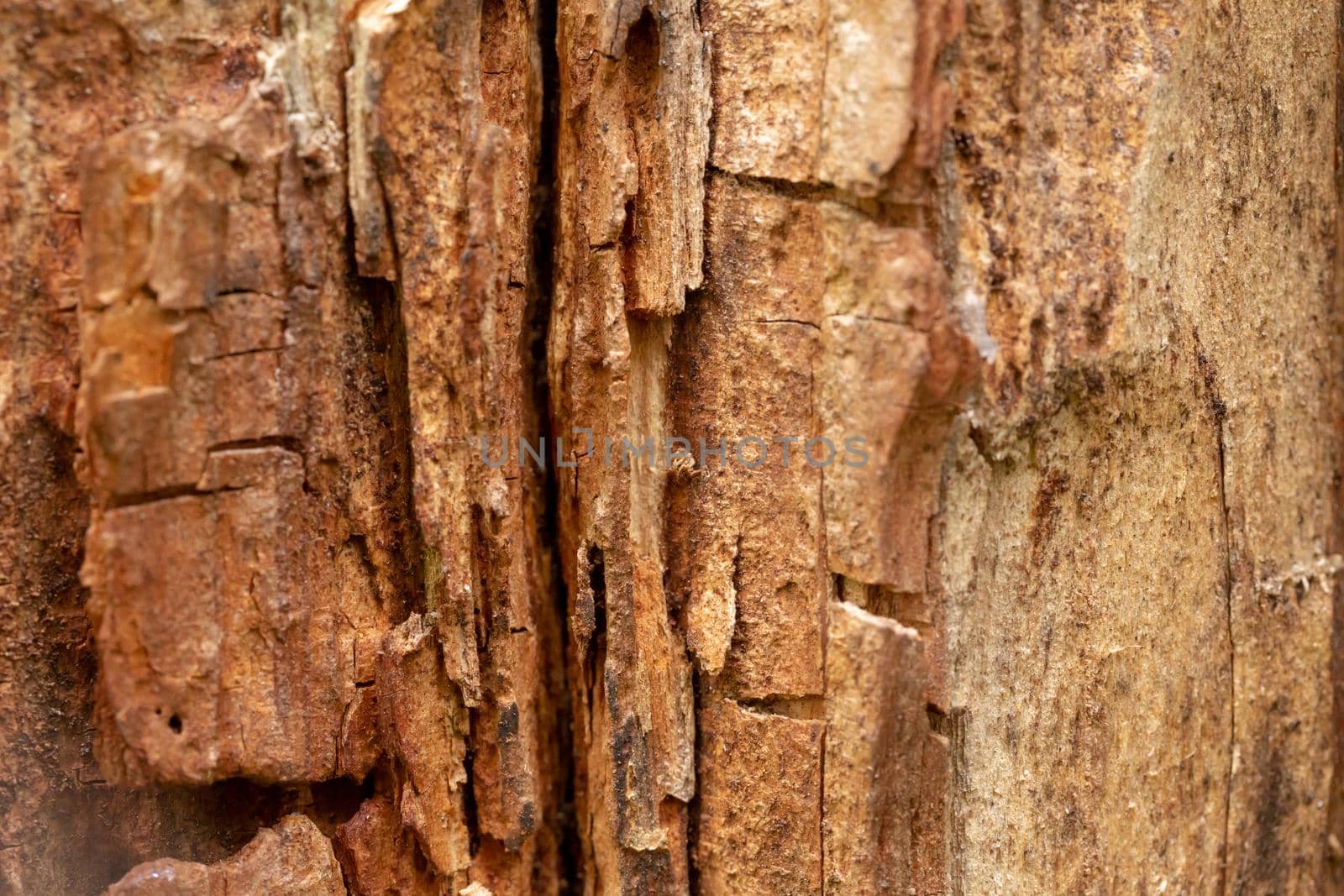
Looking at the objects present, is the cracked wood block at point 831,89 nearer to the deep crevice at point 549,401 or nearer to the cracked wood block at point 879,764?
the deep crevice at point 549,401

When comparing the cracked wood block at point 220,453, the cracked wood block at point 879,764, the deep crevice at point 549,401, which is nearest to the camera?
the cracked wood block at point 220,453

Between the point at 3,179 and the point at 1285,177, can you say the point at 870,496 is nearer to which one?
the point at 1285,177

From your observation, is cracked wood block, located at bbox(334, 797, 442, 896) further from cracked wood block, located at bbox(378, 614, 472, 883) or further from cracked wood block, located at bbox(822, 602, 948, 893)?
cracked wood block, located at bbox(822, 602, 948, 893)

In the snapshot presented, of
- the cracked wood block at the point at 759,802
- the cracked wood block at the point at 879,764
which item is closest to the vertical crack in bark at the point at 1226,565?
the cracked wood block at the point at 879,764

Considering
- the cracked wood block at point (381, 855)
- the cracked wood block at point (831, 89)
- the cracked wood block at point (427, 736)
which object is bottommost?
the cracked wood block at point (381, 855)

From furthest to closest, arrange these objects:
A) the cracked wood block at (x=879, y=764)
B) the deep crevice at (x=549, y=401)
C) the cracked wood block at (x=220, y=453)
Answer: the deep crevice at (x=549, y=401), the cracked wood block at (x=879, y=764), the cracked wood block at (x=220, y=453)

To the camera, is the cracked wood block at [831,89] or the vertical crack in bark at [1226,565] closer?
the cracked wood block at [831,89]

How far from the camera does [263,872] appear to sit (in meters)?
1.21

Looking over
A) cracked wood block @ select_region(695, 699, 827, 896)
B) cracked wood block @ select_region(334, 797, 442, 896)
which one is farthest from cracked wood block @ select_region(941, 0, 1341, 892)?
cracked wood block @ select_region(334, 797, 442, 896)

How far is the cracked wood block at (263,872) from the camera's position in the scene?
1185mm

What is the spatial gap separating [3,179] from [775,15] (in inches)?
33.4

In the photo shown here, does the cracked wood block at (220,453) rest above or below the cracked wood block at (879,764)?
above

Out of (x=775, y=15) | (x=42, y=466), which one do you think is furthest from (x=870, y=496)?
(x=42, y=466)

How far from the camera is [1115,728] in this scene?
4.47 feet
